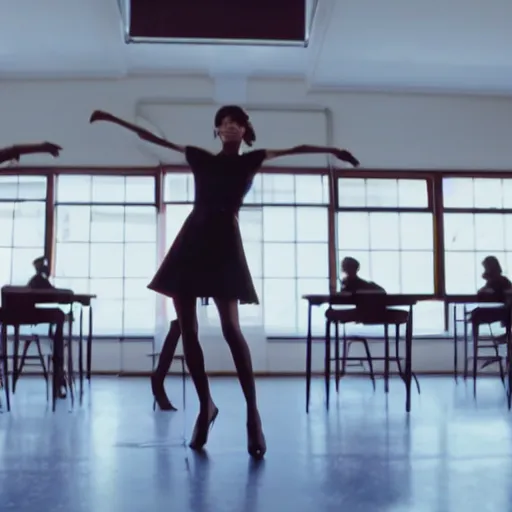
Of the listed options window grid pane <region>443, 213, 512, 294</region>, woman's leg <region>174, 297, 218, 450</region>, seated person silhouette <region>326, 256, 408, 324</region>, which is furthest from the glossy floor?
window grid pane <region>443, 213, 512, 294</region>

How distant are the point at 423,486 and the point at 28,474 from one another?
4.32 ft

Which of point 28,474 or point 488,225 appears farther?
point 488,225

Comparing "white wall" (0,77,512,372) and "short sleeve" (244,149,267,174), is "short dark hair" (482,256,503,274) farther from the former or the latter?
"short sleeve" (244,149,267,174)

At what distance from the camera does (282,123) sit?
23.1 ft

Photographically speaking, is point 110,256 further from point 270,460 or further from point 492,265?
point 270,460

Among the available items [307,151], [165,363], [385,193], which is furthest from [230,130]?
[385,193]

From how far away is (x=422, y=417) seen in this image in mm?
3627

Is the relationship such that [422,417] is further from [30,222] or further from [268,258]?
[30,222]

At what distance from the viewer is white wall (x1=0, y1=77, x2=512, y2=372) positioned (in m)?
6.91

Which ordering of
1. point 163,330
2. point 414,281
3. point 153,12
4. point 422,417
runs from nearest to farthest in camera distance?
point 422,417 → point 153,12 → point 163,330 → point 414,281

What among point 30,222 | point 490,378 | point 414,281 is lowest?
point 490,378

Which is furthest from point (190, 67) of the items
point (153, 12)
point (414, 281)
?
point (414, 281)

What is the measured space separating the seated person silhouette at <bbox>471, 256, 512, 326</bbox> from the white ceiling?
2.15m

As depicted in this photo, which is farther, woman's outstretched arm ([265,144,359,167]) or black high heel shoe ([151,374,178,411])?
black high heel shoe ([151,374,178,411])
